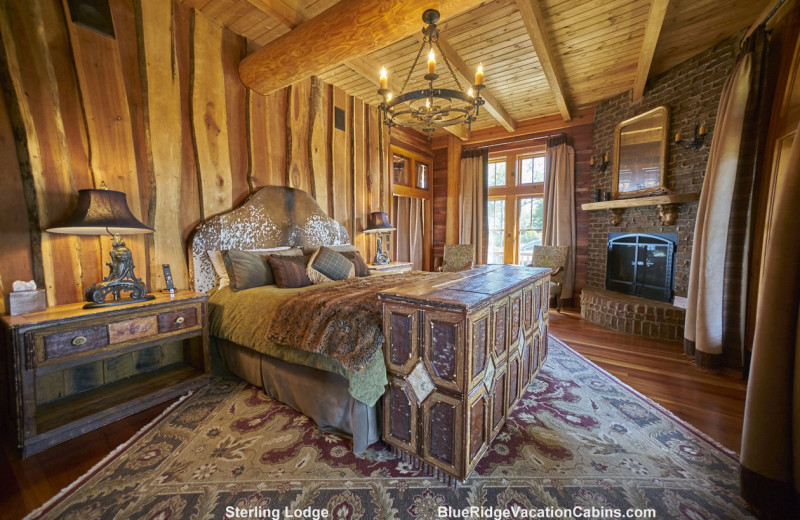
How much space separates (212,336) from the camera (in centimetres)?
247

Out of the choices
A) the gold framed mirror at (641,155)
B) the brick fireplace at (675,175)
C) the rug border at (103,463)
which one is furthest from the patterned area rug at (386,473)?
the gold framed mirror at (641,155)

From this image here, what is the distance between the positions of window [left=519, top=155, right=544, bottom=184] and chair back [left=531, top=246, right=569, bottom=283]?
1.46 meters

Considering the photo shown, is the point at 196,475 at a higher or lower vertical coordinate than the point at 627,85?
lower

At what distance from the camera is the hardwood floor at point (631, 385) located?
139 cm

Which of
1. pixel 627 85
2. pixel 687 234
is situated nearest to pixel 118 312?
pixel 687 234

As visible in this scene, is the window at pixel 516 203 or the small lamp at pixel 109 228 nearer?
the small lamp at pixel 109 228

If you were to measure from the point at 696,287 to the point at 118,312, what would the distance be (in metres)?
4.52

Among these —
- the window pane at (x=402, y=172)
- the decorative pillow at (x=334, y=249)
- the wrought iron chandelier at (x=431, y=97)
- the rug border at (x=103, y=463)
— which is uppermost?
the window pane at (x=402, y=172)

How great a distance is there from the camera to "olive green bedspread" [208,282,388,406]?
1.47 metres

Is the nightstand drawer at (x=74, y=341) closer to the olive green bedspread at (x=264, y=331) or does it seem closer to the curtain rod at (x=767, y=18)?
the olive green bedspread at (x=264, y=331)

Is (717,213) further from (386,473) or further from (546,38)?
(386,473)

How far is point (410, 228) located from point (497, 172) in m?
2.12

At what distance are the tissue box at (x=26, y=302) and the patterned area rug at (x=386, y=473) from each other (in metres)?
0.95

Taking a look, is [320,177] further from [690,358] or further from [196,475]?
[690,358]
